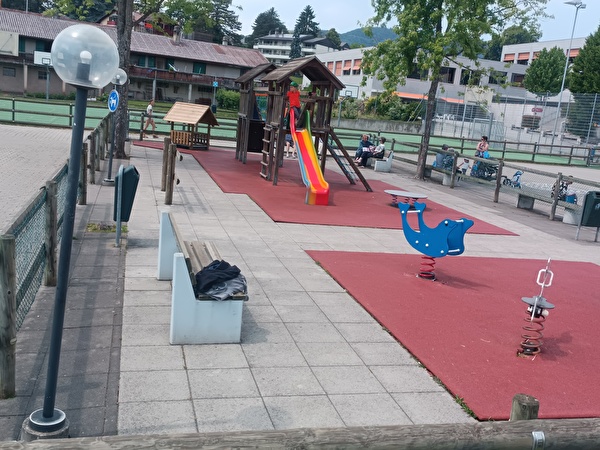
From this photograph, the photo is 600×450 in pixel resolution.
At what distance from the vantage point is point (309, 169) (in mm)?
16125

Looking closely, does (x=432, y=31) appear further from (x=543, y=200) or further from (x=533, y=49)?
(x=533, y=49)

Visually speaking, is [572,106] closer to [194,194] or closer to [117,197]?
[194,194]

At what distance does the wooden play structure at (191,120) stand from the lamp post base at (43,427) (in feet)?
65.5

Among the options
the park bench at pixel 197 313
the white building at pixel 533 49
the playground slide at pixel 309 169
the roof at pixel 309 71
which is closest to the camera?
the park bench at pixel 197 313

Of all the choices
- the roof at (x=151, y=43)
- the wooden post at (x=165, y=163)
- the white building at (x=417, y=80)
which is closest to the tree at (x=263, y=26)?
the white building at (x=417, y=80)

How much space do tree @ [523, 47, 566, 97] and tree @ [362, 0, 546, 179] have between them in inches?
1998

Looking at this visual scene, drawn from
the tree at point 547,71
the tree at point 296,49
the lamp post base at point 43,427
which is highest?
the tree at point 296,49

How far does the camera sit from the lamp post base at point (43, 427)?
4.05 metres

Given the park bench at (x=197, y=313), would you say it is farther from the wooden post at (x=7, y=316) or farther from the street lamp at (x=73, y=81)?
the street lamp at (x=73, y=81)

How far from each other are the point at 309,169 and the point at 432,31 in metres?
8.48

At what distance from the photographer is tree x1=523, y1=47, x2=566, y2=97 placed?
6831 centimetres

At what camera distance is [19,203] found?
39.1ft

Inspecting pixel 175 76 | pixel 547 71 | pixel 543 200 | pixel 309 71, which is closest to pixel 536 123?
pixel 547 71

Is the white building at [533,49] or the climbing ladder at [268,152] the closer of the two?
the climbing ladder at [268,152]
